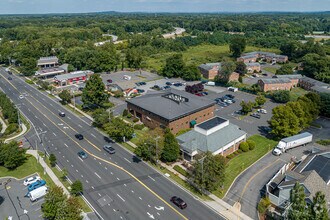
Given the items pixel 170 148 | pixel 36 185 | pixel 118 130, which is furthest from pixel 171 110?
pixel 36 185

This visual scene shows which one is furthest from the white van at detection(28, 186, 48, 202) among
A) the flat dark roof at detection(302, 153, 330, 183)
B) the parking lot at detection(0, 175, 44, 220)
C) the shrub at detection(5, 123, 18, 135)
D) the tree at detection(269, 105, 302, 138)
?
the tree at detection(269, 105, 302, 138)

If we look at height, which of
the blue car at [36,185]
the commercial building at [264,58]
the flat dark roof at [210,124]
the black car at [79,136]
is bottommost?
the commercial building at [264,58]

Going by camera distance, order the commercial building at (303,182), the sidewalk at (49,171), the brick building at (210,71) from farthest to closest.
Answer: the brick building at (210,71) < the sidewalk at (49,171) < the commercial building at (303,182)

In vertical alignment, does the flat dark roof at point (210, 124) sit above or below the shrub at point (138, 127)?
above

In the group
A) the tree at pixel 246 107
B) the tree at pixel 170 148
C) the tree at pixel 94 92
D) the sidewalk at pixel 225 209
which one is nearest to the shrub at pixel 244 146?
the tree at pixel 170 148

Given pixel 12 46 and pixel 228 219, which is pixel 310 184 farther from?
pixel 12 46

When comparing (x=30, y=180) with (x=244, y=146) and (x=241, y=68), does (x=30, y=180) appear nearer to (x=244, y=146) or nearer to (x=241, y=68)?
(x=244, y=146)

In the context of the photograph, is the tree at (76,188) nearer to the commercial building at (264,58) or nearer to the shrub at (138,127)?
the shrub at (138,127)
